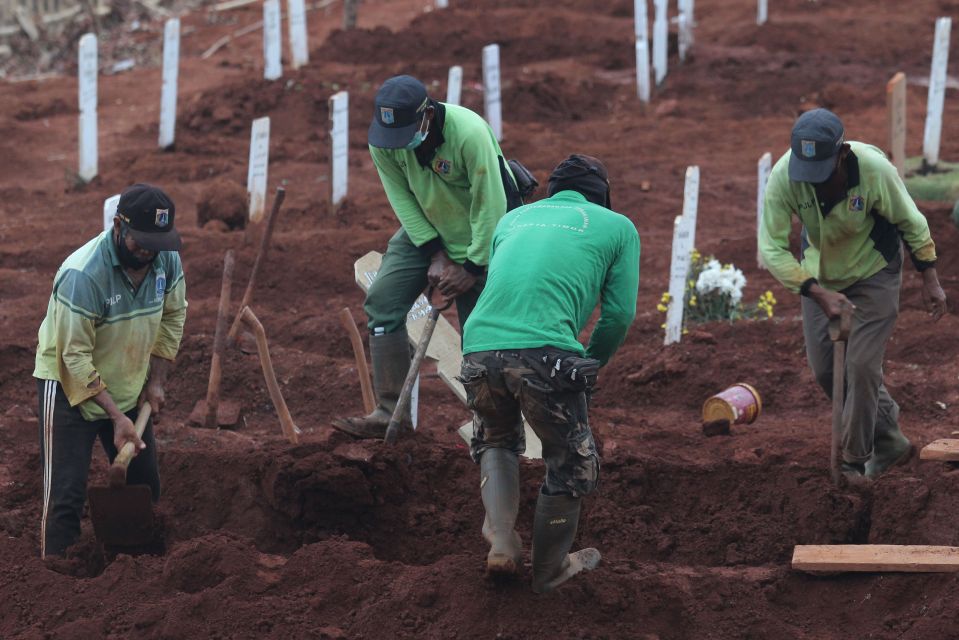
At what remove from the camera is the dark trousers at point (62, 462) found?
6.29 m

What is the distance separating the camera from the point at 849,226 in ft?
21.8

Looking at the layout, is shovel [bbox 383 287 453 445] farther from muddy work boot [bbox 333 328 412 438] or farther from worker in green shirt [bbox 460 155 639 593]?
worker in green shirt [bbox 460 155 639 593]

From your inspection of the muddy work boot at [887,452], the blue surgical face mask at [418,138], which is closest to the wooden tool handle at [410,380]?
the blue surgical face mask at [418,138]

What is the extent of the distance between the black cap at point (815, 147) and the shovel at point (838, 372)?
25.6 inches

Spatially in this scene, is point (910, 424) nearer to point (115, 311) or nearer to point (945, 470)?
point (945, 470)

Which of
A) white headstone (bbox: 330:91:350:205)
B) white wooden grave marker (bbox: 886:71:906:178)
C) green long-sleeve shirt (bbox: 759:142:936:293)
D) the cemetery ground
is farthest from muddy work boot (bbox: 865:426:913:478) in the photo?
white headstone (bbox: 330:91:350:205)

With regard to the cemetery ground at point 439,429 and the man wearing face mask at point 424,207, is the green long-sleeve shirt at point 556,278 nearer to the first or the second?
the cemetery ground at point 439,429

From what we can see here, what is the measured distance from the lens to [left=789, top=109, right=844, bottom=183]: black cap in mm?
6359

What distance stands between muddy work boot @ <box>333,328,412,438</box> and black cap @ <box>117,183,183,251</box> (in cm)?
158

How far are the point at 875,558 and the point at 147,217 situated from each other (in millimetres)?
3440

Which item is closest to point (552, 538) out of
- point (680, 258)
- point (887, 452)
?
point (887, 452)

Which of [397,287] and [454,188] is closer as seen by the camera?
[454,188]

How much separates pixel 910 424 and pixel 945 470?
1.69 metres

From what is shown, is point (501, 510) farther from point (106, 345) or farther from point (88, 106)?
point (88, 106)
